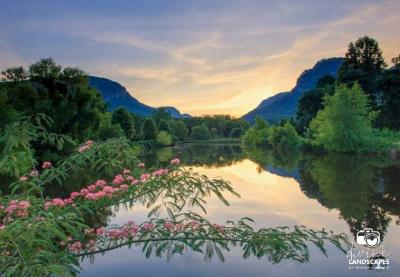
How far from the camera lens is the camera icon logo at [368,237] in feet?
35.2

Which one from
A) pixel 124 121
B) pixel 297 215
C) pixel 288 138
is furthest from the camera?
pixel 124 121

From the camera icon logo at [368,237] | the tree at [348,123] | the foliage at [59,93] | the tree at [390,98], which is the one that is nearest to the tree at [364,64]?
the tree at [390,98]

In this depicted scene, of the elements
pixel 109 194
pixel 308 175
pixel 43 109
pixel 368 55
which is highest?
pixel 368 55

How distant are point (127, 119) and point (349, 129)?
41878mm

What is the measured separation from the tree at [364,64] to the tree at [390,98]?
2.93 meters

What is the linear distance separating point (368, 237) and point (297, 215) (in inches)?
129

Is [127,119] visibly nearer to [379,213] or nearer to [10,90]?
[10,90]

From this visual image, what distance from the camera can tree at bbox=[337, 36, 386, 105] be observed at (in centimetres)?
5919

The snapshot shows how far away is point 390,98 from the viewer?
54.0m

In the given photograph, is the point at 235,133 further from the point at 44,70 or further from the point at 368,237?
the point at 368,237

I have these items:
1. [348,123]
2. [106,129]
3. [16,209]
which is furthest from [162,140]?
[16,209]

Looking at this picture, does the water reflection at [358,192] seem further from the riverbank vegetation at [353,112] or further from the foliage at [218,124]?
the foliage at [218,124]

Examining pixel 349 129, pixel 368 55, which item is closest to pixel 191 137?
pixel 368 55

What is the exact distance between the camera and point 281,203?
56.0 feet
